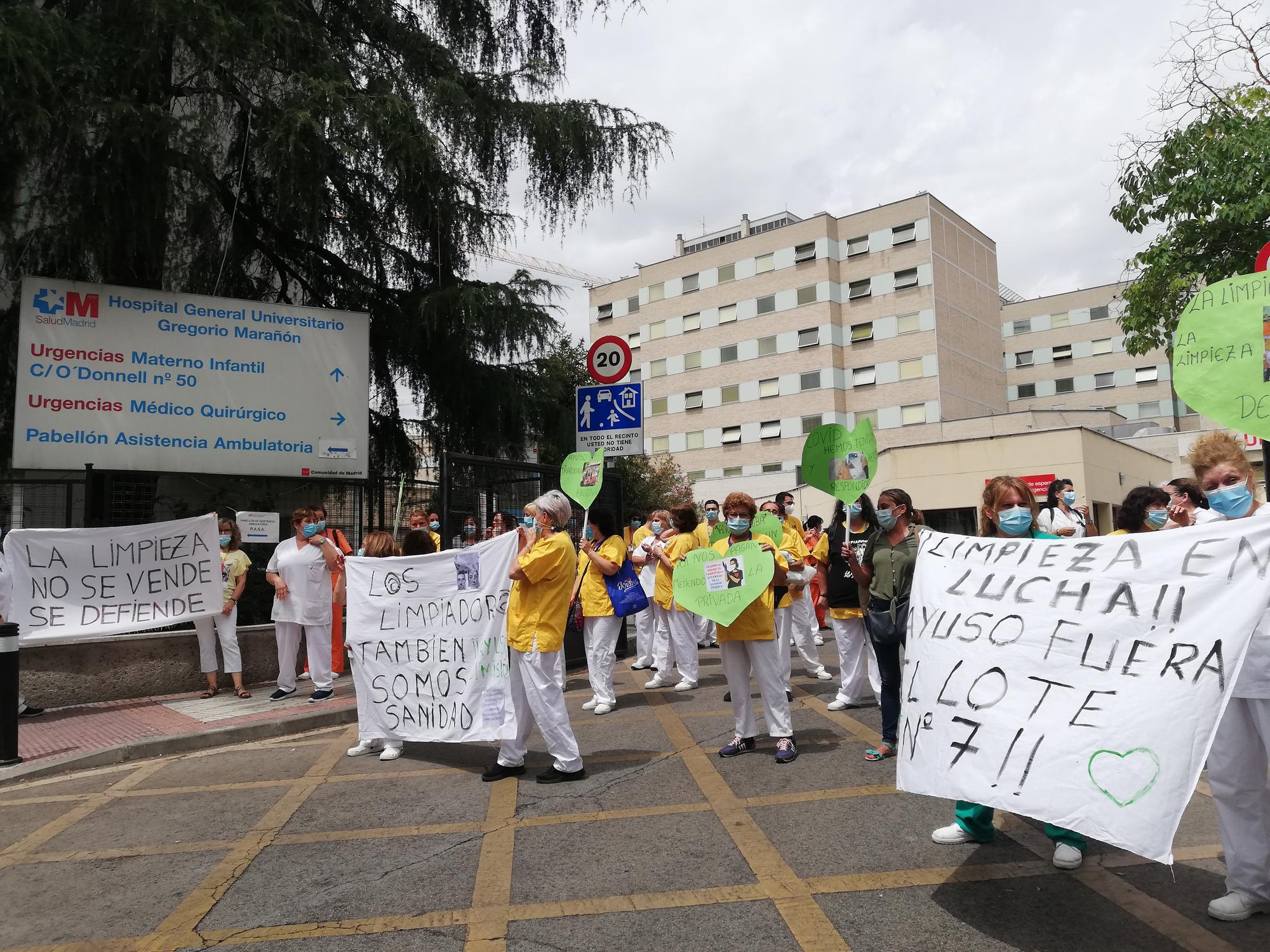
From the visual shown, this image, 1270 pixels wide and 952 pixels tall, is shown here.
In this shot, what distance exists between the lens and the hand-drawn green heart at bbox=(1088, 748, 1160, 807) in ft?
10.2

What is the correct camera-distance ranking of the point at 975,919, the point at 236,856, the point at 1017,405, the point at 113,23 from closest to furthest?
the point at 975,919
the point at 236,856
the point at 113,23
the point at 1017,405

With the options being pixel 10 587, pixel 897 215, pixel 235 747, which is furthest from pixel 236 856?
pixel 897 215

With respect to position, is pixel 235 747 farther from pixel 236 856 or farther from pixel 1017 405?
pixel 1017 405

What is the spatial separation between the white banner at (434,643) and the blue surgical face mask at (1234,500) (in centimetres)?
406

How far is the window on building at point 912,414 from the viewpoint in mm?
44969

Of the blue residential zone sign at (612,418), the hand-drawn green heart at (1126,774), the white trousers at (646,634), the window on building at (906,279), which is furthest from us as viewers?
the window on building at (906,279)

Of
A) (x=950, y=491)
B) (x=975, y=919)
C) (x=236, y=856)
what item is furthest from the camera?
(x=950, y=491)

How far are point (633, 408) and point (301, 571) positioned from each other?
4.31 meters

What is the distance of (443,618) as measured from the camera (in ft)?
21.0

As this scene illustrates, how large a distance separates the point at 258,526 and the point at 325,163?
15.5 ft

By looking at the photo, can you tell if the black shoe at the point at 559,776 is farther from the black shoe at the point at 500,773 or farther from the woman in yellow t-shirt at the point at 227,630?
the woman in yellow t-shirt at the point at 227,630

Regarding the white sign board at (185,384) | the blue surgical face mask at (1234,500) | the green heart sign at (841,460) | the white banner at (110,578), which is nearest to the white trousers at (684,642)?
the green heart sign at (841,460)

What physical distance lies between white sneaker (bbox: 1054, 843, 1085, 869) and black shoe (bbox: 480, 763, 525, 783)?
10.8 ft

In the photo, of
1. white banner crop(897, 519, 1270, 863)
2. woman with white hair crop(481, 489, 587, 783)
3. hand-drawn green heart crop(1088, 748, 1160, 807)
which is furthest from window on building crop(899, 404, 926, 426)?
hand-drawn green heart crop(1088, 748, 1160, 807)
